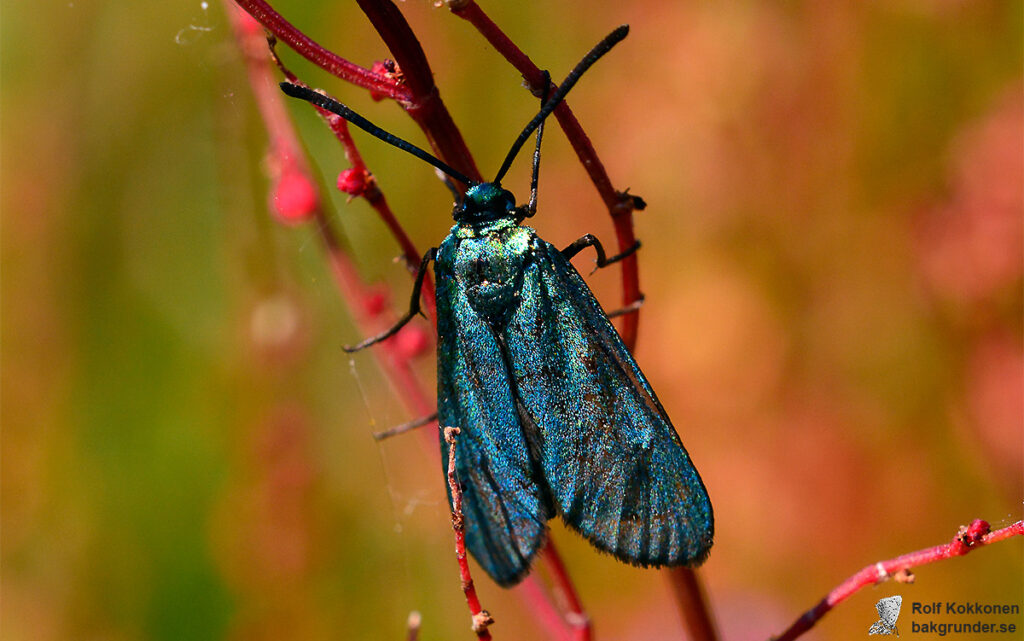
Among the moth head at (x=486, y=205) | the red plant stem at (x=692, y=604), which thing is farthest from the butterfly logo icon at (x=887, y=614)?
the moth head at (x=486, y=205)

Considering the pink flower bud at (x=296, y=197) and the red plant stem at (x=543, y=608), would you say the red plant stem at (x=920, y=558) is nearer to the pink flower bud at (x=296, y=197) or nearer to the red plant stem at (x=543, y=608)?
the red plant stem at (x=543, y=608)

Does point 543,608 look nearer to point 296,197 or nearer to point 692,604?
point 692,604

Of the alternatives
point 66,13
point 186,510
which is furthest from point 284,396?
point 66,13

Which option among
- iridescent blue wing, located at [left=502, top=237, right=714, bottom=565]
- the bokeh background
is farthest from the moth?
the bokeh background

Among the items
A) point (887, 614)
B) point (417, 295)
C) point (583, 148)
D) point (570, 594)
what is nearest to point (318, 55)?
point (583, 148)

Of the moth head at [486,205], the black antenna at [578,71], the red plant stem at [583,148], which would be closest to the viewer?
the red plant stem at [583,148]

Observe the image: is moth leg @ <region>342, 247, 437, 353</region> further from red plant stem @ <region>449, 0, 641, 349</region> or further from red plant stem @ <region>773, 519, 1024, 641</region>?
red plant stem @ <region>773, 519, 1024, 641</region>

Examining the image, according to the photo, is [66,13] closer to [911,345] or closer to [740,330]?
[740,330]
